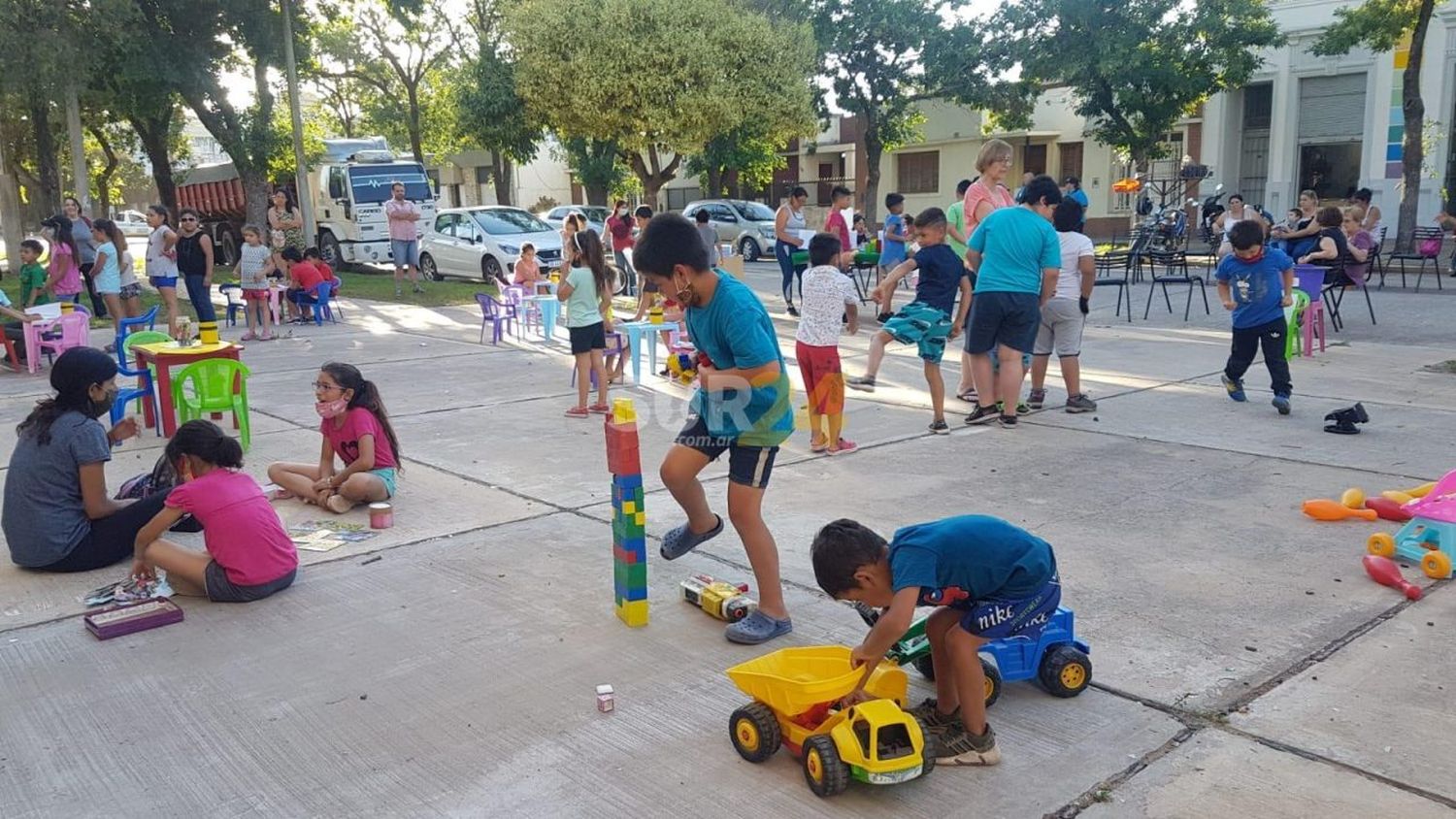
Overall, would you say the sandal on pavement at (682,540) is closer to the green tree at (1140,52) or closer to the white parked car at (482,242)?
the white parked car at (482,242)

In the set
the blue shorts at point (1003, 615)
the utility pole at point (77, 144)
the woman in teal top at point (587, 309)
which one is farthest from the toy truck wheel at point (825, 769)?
the utility pole at point (77, 144)

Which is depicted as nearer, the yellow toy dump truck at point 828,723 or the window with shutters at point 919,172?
the yellow toy dump truck at point 828,723

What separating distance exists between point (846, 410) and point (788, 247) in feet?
22.6

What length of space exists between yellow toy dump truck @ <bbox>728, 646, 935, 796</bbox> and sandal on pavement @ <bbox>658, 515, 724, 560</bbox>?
128 cm

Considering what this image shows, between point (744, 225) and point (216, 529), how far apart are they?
23058 mm

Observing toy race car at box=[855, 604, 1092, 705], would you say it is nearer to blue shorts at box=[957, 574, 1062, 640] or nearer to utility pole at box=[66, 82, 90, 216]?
blue shorts at box=[957, 574, 1062, 640]

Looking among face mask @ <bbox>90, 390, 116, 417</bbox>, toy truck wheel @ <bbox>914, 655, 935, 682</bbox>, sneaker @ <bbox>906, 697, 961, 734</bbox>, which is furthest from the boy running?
face mask @ <bbox>90, 390, 116, 417</bbox>

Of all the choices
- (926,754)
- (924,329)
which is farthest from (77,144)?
(926,754)

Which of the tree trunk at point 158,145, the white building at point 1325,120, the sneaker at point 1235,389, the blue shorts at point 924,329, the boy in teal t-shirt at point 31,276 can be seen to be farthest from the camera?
the tree trunk at point 158,145

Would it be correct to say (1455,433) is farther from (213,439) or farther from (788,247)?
(788,247)

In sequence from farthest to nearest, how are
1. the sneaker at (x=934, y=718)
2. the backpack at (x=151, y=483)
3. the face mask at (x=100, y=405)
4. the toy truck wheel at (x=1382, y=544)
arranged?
the backpack at (x=151, y=483) → the face mask at (x=100, y=405) → the toy truck wheel at (x=1382, y=544) → the sneaker at (x=934, y=718)

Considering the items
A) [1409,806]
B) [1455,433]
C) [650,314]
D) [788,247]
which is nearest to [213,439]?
[1409,806]

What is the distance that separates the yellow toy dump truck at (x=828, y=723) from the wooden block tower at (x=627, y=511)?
0.96 m

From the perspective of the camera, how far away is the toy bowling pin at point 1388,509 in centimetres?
538
